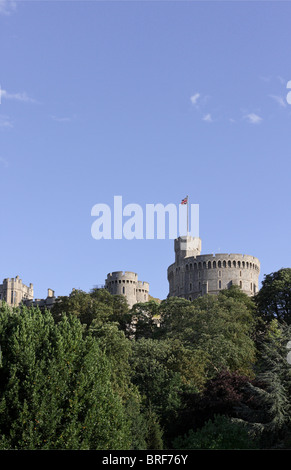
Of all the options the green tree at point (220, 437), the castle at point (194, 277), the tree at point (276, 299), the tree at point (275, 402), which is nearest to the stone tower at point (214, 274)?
the castle at point (194, 277)

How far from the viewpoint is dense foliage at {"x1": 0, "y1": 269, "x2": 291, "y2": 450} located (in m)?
37.0

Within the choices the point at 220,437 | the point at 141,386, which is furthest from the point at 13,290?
the point at 220,437

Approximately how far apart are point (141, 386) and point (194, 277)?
67.7m

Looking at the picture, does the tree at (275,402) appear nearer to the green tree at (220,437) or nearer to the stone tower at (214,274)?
the green tree at (220,437)

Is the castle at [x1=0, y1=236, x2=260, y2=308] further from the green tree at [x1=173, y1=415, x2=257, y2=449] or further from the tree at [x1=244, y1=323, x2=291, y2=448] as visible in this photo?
the tree at [x1=244, y1=323, x2=291, y2=448]

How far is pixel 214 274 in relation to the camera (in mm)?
122500

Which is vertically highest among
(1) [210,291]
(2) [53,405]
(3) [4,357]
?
(1) [210,291]

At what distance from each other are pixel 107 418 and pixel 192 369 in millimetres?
20356

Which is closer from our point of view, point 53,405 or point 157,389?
point 53,405
